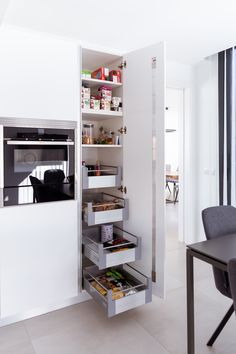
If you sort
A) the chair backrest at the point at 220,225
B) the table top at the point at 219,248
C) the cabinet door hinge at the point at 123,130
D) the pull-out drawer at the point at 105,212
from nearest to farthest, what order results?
1. the table top at the point at 219,248
2. the chair backrest at the point at 220,225
3. the pull-out drawer at the point at 105,212
4. the cabinet door hinge at the point at 123,130

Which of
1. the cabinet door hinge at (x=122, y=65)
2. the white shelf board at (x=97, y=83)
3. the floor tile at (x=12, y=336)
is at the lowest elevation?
the floor tile at (x=12, y=336)

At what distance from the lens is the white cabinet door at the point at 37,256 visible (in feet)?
6.37

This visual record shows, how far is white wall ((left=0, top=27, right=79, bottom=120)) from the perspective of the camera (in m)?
1.87

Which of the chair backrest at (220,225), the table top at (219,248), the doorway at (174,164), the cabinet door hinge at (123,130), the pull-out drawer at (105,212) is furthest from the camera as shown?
the doorway at (174,164)

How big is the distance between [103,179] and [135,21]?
1491 mm

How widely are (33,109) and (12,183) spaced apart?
21.4 inches

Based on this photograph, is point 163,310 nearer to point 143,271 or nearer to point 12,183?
point 143,271

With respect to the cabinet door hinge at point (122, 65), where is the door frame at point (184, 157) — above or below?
below

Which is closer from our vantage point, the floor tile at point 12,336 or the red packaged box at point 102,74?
the floor tile at point 12,336

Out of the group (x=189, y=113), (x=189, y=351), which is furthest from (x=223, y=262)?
(x=189, y=113)

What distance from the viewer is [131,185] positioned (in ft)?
7.47

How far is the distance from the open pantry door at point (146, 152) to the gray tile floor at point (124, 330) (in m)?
0.27

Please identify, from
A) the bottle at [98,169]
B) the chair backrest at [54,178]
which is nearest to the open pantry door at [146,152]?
the bottle at [98,169]

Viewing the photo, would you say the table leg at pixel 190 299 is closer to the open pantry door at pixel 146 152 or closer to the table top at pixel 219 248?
the table top at pixel 219 248
